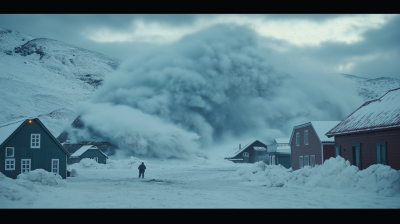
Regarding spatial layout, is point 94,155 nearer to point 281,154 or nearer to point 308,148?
point 281,154

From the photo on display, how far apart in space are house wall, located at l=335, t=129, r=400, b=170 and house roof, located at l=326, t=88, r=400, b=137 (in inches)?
15.8

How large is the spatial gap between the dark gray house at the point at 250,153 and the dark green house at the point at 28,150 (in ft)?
133

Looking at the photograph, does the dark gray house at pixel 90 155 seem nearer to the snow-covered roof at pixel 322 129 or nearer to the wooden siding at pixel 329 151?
the snow-covered roof at pixel 322 129

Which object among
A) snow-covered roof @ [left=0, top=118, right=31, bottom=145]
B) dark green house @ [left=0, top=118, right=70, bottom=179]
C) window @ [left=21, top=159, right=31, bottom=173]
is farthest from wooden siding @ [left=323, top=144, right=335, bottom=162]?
snow-covered roof @ [left=0, top=118, right=31, bottom=145]

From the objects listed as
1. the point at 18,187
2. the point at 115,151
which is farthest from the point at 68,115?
the point at 18,187

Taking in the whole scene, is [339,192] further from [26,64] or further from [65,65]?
[65,65]

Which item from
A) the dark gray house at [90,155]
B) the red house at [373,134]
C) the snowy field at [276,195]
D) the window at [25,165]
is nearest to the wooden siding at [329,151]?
the red house at [373,134]

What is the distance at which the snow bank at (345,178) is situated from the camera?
605 inches

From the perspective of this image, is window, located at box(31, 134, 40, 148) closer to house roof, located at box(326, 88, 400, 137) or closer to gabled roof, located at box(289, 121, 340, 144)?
house roof, located at box(326, 88, 400, 137)

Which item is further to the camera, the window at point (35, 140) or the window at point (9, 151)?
the window at point (35, 140)

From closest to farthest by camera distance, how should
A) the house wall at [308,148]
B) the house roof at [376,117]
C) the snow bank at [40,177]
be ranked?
the house roof at [376,117] < the snow bank at [40,177] < the house wall at [308,148]

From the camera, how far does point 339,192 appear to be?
16.3 metres

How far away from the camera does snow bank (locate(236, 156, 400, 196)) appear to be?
15.4 meters
